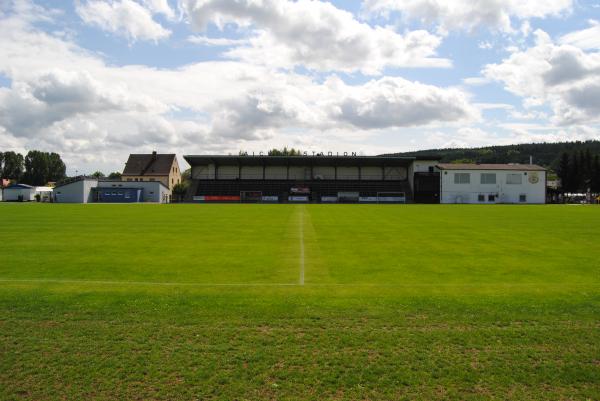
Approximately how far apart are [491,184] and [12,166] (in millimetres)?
138832

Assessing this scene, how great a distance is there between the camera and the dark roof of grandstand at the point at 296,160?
98.1m

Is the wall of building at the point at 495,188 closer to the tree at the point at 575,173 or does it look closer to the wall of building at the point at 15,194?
the tree at the point at 575,173

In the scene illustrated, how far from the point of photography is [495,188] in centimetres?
8725

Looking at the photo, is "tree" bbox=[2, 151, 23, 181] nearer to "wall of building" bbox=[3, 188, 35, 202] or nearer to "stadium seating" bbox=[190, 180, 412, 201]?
"wall of building" bbox=[3, 188, 35, 202]

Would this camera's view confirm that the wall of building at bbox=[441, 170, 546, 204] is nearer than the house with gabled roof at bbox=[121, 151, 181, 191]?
Result: Yes

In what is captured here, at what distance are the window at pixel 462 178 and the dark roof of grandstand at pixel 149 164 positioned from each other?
211ft

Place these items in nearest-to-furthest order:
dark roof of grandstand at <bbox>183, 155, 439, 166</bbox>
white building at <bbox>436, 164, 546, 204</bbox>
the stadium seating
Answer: white building at <bbox>436, 164, 546, 204</bbox>, the stadium seating, dark roof of grandstand at <bbox>183, 155, 439, 166</bbox>

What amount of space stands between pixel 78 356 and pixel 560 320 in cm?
825

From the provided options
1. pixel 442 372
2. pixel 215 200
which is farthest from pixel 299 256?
pixel 215 200

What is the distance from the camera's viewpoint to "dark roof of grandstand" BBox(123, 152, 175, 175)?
106938mm

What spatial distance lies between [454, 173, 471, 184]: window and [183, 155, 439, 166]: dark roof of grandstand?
40.2 ft

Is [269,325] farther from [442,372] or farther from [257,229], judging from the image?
[257,229]

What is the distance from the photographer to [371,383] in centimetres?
602

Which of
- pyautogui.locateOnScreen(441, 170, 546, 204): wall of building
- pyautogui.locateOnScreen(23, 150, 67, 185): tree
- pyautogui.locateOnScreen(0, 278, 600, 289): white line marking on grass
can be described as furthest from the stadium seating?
pyautogui.locateOnScreen(0, 278, 600, 289): white line marking on grass
